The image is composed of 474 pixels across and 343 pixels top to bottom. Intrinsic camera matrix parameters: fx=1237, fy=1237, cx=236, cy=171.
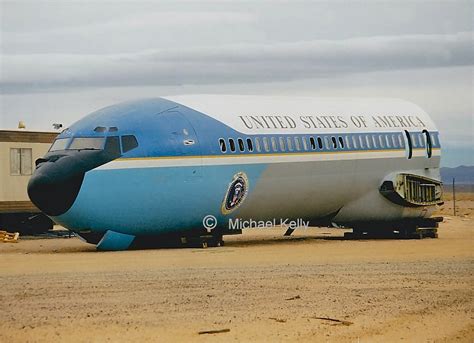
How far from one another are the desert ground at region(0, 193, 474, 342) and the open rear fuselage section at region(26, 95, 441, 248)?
1.18 m

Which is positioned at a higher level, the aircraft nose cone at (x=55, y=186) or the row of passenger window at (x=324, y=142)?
the row of passenger window at (x=324, y=142)

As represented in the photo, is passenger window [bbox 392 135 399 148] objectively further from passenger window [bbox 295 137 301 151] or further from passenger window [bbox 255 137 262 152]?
passenger window [bbox 255 137 262 152]

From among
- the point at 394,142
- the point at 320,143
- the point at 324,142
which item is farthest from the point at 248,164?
the point at 394,142

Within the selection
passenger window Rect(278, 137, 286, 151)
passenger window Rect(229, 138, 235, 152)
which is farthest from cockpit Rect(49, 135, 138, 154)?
passenger window Rect(278, 137, 286, 151)

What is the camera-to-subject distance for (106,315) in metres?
17.4

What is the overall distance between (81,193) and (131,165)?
4.59 feet

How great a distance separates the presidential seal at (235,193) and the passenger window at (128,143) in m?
3.03

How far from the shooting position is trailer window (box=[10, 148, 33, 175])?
127 ft

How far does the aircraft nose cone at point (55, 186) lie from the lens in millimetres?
29109

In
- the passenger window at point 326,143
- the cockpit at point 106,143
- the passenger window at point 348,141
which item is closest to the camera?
the cockpit at point 106,143

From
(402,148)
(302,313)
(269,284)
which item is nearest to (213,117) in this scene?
(402,148)

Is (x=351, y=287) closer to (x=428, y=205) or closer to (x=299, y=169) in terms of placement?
(x=299, y=169)

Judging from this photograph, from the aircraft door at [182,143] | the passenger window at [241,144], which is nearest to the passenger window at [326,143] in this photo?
the passenger window at [241,144]

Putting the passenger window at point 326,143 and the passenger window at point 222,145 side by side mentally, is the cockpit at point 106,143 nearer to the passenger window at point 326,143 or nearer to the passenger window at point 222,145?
the passenger window at point 222,145
